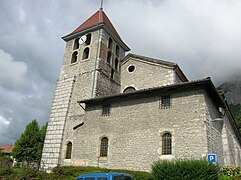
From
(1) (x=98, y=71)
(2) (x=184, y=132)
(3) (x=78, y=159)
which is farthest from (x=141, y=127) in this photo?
(1) (x=98, y=71)

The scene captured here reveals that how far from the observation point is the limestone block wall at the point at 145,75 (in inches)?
784

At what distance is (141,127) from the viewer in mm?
14609

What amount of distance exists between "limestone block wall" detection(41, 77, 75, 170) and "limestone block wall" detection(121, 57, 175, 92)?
5179mm

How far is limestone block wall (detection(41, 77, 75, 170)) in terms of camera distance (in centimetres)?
1897

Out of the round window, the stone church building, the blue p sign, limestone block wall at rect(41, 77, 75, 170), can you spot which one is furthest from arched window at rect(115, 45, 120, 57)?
the blue p sign

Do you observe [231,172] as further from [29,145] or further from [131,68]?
[29,145]

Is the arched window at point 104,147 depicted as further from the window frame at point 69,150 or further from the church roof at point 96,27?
the church roof at point 96,27

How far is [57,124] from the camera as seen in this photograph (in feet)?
66.8

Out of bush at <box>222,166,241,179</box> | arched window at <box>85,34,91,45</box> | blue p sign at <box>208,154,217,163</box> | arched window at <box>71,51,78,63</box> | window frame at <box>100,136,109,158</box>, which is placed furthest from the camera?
arched window at <box>85,34,91,45</box>

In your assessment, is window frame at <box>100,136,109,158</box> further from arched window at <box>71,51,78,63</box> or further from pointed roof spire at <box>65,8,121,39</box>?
pointed roof spire at <box>65,8,121,39</box>

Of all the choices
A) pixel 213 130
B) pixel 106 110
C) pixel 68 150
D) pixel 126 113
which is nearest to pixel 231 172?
pixel 213 130

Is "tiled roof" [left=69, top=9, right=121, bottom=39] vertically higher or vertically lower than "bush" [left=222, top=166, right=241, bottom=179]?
higher

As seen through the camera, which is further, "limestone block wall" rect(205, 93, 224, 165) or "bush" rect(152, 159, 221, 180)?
"limestone block wall" rect(205, 93, 224, 165)

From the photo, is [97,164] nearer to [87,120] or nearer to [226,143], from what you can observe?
[87,120]
